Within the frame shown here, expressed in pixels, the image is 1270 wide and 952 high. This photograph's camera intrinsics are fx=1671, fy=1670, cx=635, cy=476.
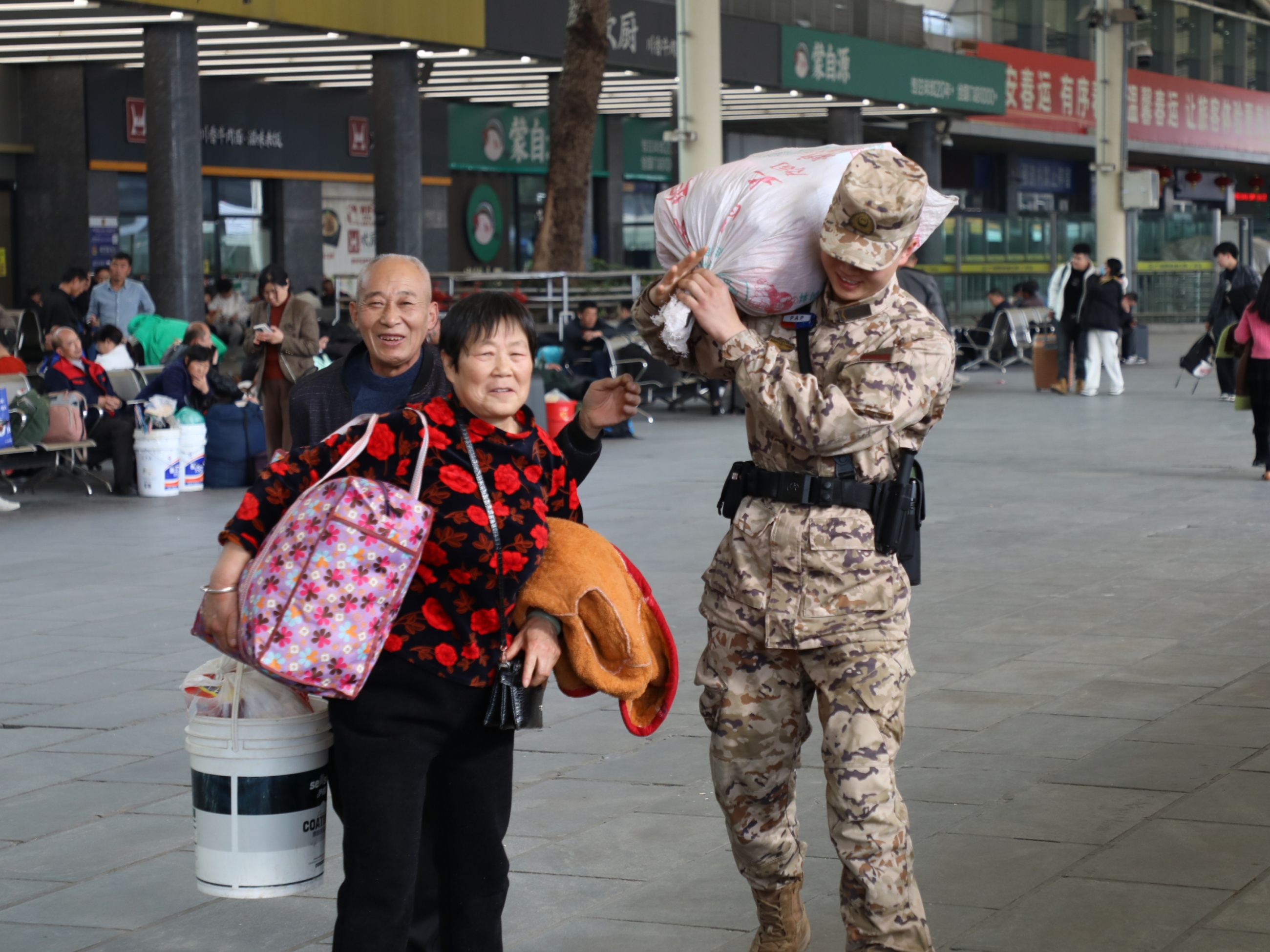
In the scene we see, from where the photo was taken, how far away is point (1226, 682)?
20.3 feet

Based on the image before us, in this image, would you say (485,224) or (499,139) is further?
(485,224)

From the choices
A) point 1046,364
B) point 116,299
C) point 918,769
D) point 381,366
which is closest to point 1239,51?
point 1046,364

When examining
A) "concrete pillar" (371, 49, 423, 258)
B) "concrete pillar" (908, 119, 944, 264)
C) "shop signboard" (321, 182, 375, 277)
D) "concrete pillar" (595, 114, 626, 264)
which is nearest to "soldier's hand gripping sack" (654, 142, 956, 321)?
"concrete pillar" (371, 49, 423, 258)

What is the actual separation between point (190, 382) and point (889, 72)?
17.6 m

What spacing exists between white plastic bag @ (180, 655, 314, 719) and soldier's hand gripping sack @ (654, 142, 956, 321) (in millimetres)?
1082

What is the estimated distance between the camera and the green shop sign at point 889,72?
2580 centimetres

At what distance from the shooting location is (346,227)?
26234 millimetres

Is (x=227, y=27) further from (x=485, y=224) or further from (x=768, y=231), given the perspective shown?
(x=768, y=231)

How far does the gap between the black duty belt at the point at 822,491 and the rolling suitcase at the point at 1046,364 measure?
1875cm

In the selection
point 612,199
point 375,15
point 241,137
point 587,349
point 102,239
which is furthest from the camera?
point 612,199

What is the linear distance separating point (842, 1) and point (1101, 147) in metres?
5.14

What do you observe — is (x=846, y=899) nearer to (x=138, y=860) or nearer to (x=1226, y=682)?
(x=138, y=860)

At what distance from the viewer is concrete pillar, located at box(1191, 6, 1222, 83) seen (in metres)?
45.4

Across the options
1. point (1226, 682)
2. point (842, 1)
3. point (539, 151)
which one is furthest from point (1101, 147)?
point (1226, 682)
